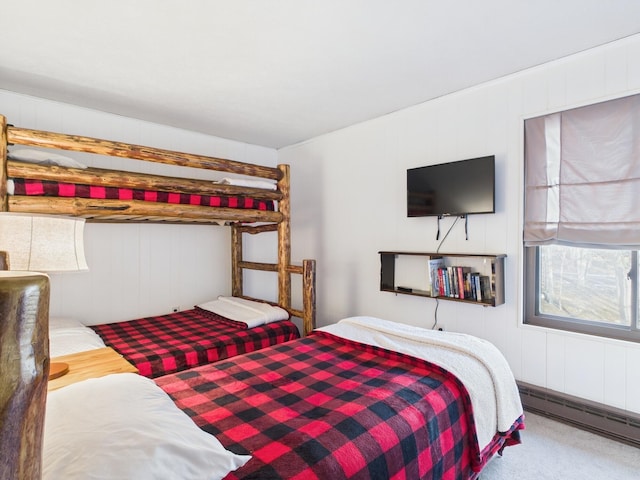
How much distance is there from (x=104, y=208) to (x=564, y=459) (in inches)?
125

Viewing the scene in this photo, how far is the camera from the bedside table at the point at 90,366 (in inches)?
57.9

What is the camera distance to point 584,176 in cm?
228

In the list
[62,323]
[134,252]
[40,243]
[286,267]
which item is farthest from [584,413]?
[134,252]

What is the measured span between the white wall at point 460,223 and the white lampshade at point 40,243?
100 inches

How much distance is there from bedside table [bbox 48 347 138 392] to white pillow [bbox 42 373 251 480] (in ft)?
1.18

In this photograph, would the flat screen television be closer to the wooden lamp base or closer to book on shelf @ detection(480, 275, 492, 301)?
book on shelf @ detection(480, 275, 492, 301)

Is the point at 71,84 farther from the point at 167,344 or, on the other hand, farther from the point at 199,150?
the point at 167,344

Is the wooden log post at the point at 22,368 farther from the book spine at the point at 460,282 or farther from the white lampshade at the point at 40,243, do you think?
the book spine at the point at 460,282

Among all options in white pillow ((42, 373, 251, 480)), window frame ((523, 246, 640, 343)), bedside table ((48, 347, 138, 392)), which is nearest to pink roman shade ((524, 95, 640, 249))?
window frame ((523, 246, 640, 343))

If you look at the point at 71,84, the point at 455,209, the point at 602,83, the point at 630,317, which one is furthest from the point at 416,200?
the point at 71,84

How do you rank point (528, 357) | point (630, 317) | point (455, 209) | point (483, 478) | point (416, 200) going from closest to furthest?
point (483, 478)
point (630, 317)
point (528, 357)
point (455, 209)
point (416, 200)

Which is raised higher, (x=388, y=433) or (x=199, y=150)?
(x=199, y=150)

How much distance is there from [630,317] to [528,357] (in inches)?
26.1

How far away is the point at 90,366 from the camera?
5.44 ft
